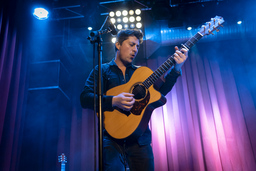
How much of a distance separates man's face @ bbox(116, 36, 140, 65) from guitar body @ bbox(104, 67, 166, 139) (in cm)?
33

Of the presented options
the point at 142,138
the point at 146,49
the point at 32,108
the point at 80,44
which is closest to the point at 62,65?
the point at 80,44

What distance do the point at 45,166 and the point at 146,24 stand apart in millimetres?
3037

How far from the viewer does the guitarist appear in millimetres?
2150

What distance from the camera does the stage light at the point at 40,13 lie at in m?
3.96

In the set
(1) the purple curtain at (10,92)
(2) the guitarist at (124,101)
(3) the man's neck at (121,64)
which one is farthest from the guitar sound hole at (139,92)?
(1) the purple curtain at (10,92)

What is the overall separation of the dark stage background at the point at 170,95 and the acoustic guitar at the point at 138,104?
1653mm

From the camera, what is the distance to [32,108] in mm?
4227

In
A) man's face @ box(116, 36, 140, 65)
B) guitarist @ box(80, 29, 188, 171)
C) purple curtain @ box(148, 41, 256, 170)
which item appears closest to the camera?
guitarist @ box(80, 29, 188, 171)

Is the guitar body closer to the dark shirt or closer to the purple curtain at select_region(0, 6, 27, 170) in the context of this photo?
the dark shirt

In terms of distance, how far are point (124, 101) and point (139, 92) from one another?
0.28 m

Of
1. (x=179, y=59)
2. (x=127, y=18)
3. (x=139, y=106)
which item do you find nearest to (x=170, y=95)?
(x=127, y=18)

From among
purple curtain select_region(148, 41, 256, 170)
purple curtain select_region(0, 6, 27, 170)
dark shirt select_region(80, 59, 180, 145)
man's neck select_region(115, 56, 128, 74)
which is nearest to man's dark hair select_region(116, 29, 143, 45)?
man's neck select_region(115, 56, 128, 74)

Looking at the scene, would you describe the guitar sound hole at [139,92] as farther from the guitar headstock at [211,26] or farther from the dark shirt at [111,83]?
the guitar headstock at [211,26]

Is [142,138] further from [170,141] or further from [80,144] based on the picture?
[80,144]
